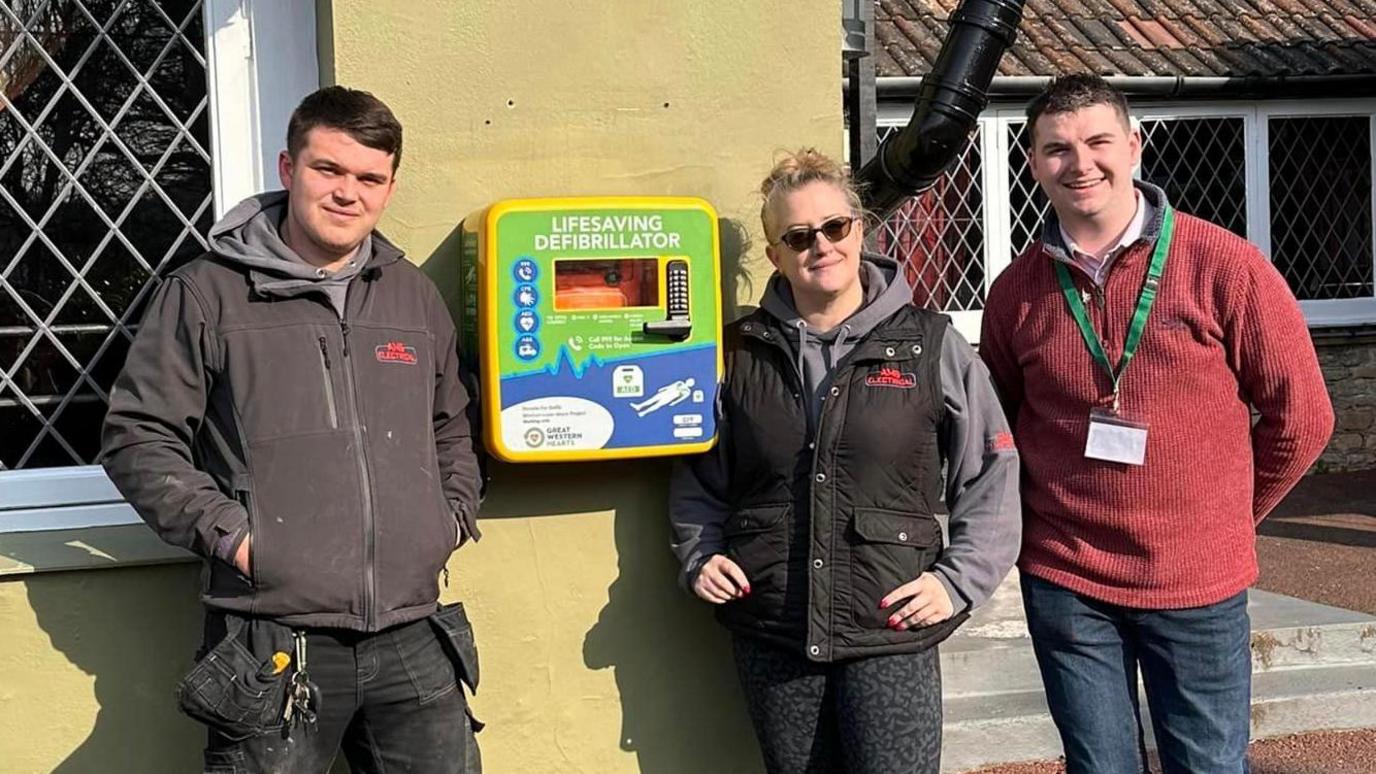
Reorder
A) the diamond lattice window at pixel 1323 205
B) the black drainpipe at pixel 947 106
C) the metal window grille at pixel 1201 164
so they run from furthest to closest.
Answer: the diamond lattice window at pixel 1323 205 → the metal window grille at pixel 1201 164 → the black drainpipe at pixel 947 106

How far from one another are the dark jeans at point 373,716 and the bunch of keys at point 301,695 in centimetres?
2

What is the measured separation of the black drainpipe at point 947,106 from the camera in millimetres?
4457

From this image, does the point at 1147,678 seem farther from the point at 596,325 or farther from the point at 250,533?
the point at 250,533

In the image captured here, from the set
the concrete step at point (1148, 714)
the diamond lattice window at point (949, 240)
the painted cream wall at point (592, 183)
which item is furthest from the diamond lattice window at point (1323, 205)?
the painted cream wall at point (592, 183)

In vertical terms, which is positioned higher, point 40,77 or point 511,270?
point 40,77

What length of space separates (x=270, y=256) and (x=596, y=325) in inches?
27.5

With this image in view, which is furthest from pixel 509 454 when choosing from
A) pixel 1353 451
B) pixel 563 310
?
pixel 1353 451

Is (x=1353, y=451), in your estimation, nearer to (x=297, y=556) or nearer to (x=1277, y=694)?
(x=1277, y=694)

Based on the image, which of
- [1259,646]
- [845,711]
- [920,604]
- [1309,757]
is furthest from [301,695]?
[1259,646]

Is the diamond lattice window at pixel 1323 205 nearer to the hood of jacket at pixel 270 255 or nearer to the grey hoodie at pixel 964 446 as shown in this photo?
the grey hoodie at pixel 964 446

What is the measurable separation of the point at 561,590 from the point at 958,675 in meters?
2.36

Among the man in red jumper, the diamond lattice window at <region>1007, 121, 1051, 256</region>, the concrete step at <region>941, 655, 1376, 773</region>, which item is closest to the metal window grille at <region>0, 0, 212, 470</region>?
the man in red jumper

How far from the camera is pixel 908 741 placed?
272 centimetres

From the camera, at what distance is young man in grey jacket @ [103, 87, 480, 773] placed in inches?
95.4
